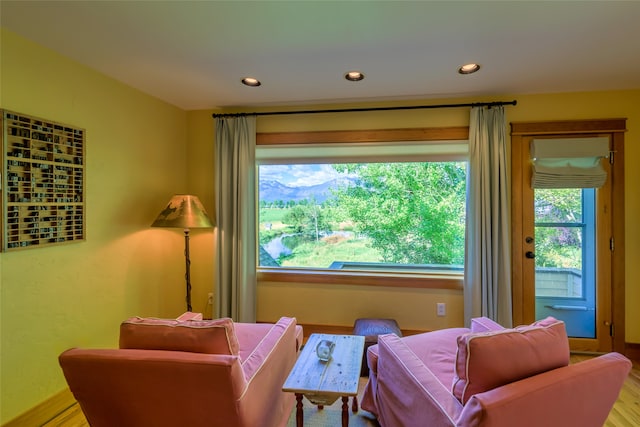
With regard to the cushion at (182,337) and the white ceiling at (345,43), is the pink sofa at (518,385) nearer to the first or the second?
the cushion at (182,337)

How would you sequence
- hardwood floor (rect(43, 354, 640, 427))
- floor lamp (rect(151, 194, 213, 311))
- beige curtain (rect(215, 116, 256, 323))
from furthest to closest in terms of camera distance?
1. beige curtain (rect(215, 116, 256, 323))
2. floor lamp (rect(151, 194, 213, 311))
3. hardwood floor (rect(43, 354, 640, 427))

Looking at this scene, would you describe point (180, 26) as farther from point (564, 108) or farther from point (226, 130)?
point (564, 108)

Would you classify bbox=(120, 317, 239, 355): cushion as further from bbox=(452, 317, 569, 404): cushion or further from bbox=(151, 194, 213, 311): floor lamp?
bbox=(151, 194, 213, 311): floor lamp

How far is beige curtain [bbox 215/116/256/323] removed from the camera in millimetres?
3145

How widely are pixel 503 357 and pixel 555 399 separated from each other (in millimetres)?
213

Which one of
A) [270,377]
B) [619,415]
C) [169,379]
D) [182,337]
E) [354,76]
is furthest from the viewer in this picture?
[354,76]

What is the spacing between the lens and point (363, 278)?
3.13 meters

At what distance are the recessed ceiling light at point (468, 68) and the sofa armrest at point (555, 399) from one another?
198 centimetres

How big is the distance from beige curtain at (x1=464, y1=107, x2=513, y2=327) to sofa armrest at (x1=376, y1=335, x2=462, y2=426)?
145cm

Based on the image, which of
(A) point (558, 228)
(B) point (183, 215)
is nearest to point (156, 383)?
(B) point (183, 215)

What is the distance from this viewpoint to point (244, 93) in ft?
9.45

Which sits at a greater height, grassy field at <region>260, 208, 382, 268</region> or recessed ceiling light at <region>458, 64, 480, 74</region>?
recessed ceiling light at <region>458, 64, 480, 74</region>

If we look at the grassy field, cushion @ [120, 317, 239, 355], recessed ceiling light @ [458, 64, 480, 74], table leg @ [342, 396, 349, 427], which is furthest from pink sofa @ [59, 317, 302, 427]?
recessed ceiling light @ [458, 64, 480, 74]

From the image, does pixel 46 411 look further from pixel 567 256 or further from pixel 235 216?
pixel 567 256
